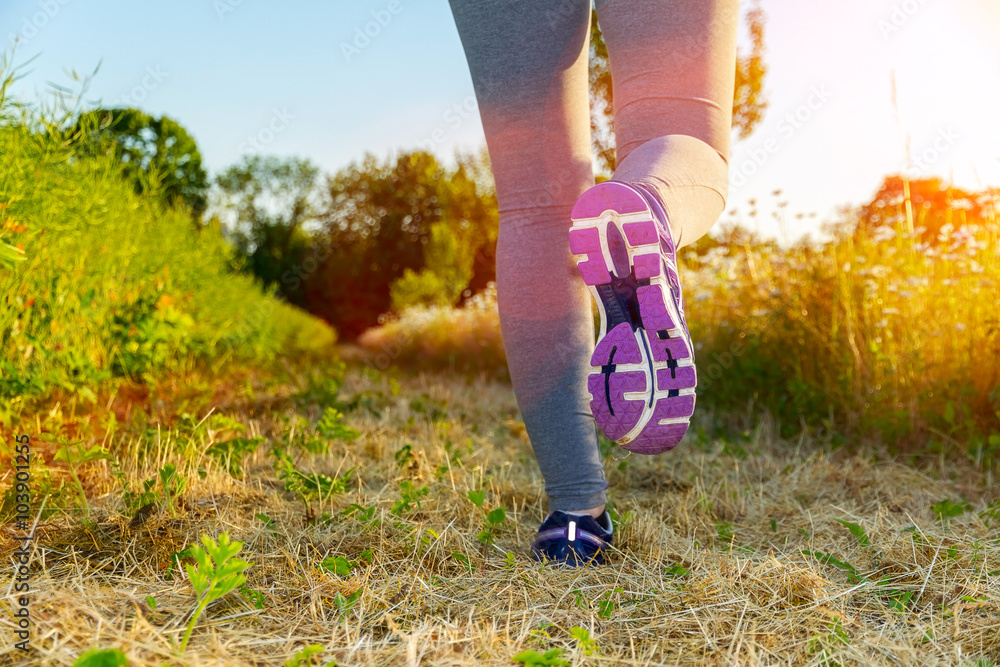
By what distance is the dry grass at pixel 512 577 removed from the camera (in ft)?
2.93

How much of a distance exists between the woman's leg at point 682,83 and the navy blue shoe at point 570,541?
0.57 meters

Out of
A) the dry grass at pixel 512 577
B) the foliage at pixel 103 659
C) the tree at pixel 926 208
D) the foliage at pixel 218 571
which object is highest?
the tree at pixel 926 208

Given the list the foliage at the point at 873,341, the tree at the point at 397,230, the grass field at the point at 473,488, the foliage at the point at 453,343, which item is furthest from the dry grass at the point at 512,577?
the tree at the point at 397,230

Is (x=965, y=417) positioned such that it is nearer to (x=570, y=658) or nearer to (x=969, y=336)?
(x=969, y=336)

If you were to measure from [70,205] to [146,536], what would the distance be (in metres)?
1.72

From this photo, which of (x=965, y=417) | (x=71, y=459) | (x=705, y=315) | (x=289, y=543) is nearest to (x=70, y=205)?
(x=71, y=459)

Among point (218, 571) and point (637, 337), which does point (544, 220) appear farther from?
point (218, 571)

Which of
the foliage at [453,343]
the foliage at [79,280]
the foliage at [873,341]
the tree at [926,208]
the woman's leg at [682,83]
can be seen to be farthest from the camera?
the foliage at [453,343]

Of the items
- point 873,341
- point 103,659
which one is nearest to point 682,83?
point 103,659

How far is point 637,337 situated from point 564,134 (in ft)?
1.64

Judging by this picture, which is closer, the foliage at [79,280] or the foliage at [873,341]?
the foliage at [79,280]

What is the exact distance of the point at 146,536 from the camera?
1235 mm

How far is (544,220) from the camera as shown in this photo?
1.27 m

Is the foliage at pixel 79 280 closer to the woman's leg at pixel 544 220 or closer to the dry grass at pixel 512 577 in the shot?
the dry grass at pixel 512 577
